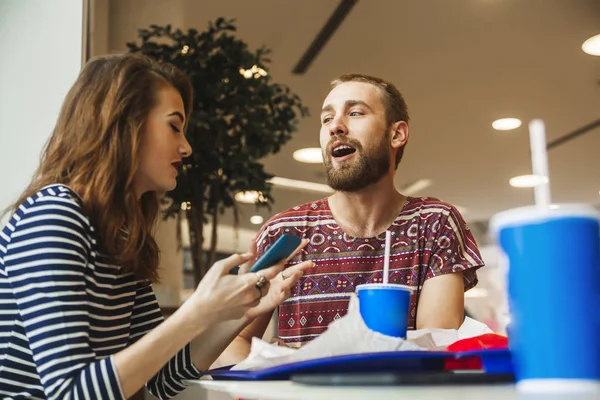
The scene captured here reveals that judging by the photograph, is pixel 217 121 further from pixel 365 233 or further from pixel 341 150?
pixel 365 233

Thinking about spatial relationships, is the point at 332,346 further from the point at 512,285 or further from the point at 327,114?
the point at 327,114

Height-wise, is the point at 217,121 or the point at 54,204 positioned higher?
the point at 217,121

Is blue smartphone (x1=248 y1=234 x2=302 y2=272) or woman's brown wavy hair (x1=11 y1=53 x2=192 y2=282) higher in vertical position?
woman's brown wavy hair (x1=11 y1=53 x2=192 y2=282)

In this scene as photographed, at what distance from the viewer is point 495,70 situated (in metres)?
4.09

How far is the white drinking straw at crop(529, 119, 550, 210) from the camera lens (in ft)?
1.84

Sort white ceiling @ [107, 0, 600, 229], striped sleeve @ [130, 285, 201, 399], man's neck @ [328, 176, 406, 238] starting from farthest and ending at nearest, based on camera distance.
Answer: white ceiling @ [107, 0, 600, 229], man's neck @ [328, 176, 406, 238], striped sleeve @ [130, 285, 201, 399]

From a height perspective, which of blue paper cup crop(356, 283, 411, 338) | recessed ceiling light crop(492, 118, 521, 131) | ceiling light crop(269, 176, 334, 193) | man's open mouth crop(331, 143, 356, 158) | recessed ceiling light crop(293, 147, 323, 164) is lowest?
blue paper cup crop(356, 283, 411, 338)

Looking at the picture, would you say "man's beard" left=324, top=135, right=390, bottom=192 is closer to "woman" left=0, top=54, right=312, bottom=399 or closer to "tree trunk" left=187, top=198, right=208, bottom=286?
"woman" left=0, top=54, right=312, bottom=399

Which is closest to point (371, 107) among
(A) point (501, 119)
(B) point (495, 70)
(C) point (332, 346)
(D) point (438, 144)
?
(C) point (332, 346)

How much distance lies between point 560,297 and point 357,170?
1.31 metres

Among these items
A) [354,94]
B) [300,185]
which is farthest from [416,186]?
[354,94]

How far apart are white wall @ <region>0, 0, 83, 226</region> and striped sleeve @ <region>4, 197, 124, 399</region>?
109 centimetres

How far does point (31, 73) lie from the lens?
6.83 ft

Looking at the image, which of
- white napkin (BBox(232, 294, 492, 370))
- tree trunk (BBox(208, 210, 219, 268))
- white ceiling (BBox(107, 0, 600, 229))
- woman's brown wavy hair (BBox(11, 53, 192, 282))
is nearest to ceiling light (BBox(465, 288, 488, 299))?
white ceiling (BBox(107, 0, 600, 229))
